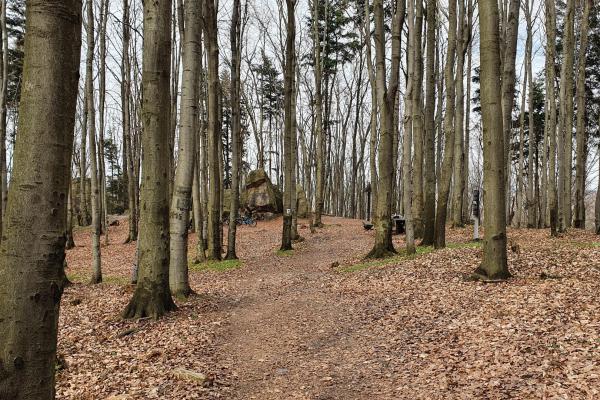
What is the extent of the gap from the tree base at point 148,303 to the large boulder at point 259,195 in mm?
21940

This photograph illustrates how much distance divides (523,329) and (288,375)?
2749 millimetres

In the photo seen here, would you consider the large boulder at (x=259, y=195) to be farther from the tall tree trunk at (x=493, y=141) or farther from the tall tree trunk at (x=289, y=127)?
the tall tree trunk at (x=493, y=141)

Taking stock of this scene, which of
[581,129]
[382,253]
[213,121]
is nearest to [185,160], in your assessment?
[213,121]

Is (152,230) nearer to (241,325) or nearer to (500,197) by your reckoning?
(241,325)

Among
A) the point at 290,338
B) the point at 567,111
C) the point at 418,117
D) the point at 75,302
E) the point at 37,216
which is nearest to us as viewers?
the point at 37,216

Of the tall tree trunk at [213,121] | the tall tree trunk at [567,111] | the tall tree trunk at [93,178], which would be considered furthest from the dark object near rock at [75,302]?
the tall tree trunk at [567,111]

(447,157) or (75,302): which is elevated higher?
(447,157)

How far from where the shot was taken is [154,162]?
22.2 ft

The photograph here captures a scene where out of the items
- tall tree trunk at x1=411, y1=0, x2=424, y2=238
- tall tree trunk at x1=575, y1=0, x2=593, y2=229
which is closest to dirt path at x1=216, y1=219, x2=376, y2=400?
tall tree trunk at x1=411, y1=0, x2=424, y2=238

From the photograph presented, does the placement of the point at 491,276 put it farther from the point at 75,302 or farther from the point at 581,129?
the point at 581,129

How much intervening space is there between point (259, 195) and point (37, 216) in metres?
27.0

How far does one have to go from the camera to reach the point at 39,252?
2092 millimetres

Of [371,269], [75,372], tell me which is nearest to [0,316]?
[75,372]

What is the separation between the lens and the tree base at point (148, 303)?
6.66 metres
